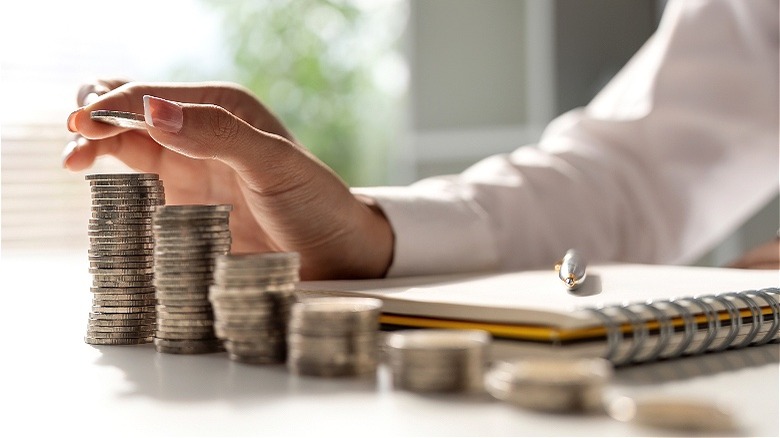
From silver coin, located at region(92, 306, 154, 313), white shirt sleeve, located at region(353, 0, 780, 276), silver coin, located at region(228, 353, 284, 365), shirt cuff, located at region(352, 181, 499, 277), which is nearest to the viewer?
silver coin, located at region(228, 353, 284, 365)

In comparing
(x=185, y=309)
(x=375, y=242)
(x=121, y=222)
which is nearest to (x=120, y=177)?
(x=121, y=222)

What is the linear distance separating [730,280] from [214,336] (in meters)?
0.48

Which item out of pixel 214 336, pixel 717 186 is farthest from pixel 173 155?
pixel 717 186

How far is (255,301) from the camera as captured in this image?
64 centimetres

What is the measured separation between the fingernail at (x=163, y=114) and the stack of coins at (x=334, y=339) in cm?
20

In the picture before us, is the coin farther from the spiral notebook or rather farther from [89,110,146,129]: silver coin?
[89,110,146,129]: silver coin

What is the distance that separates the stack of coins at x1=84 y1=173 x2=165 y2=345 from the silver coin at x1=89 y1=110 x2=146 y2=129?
5 cm

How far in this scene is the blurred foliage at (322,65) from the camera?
6738mm

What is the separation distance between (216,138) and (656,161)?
1.00 m

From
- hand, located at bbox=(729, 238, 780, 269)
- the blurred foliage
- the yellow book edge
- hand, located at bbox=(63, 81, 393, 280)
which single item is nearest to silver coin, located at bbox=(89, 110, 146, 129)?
hand, located at bbox=(63, 81, 393, 280)

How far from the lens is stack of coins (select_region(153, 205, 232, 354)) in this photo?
69cm

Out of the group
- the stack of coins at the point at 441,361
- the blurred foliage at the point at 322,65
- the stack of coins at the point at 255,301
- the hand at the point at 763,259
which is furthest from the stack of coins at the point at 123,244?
the blurred foliage at the point at 322,65

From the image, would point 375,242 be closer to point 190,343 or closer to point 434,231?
point 434,231

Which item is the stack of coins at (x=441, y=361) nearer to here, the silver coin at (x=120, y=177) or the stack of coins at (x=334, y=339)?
the stack of coins at (x=334, y=339)
